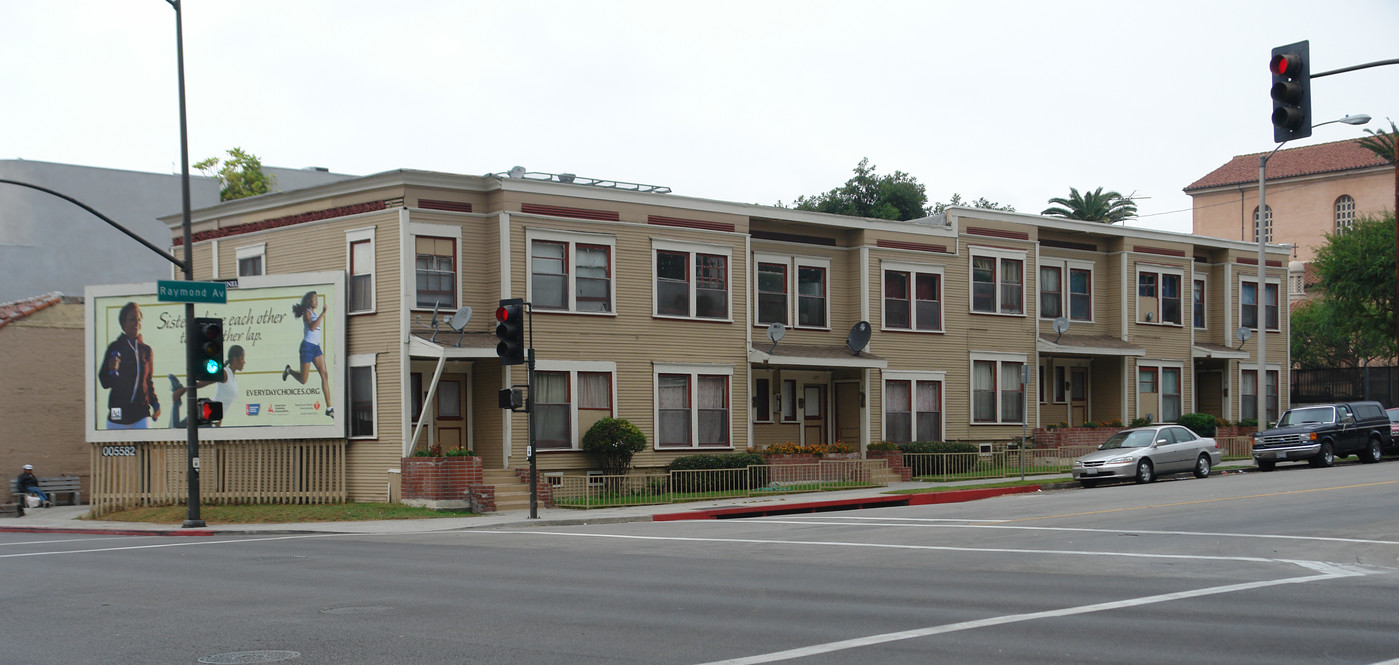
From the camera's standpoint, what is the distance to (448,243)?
2933cm

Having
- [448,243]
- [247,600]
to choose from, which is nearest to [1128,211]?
[448,243]

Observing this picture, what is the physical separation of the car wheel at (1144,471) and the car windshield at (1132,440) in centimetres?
54

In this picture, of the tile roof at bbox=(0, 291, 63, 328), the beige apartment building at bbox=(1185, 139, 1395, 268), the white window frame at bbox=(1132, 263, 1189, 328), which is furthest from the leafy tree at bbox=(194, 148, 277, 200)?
the beige apartment building at bbox=(1185, 139, 1395, 268)

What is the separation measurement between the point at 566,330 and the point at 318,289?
5991 mm

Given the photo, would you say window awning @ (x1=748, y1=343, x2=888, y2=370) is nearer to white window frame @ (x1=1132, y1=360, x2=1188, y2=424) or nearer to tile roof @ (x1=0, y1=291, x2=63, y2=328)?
white window frame @ (x1=1132, y1=360, x2=1188, y2=424)

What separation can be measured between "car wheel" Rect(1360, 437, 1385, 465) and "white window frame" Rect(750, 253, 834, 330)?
52.9 ft

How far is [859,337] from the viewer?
1375 inches

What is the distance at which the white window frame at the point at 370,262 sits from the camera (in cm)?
2897

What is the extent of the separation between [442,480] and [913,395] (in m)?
15.7

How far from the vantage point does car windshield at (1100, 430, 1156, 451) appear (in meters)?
32.1

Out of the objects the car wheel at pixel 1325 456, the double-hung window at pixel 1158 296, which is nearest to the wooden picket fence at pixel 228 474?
the car wheel at pixel 1325 456

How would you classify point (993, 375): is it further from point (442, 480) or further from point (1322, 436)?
point (442, 480)

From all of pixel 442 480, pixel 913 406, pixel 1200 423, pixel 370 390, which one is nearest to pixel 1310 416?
pixel 1200 423

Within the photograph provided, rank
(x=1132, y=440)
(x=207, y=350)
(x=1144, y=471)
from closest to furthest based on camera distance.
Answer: (x=207, y=350) → (x=1144, y=471) → (x=1132, y=440)
